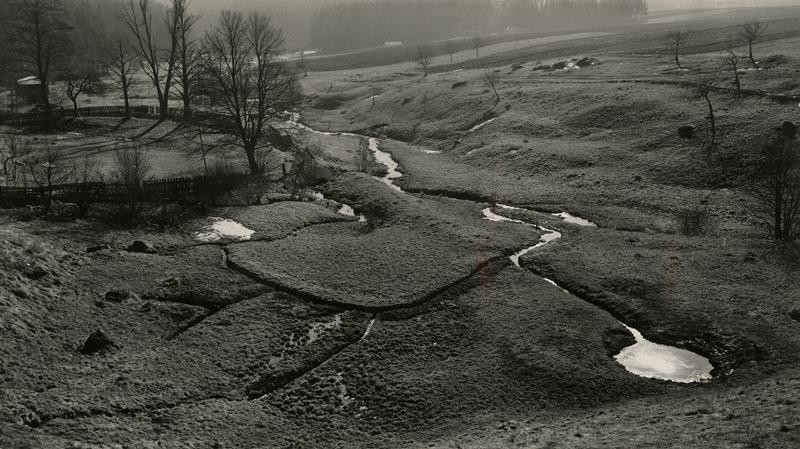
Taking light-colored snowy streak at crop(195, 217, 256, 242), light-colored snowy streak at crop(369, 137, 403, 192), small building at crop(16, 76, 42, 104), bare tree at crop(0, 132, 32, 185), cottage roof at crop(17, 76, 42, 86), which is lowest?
light-colored snowy streak at crop(195, 217, 256, 242)

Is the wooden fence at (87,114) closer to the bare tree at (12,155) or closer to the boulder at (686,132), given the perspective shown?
the bare tree at (12,155)

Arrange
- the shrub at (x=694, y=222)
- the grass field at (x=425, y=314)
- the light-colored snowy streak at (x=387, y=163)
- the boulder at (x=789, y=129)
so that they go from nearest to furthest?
the grass field at (x=425, y=314) < the shrub at (x=694, y=222) < the boulder at (x=789, y=129) < the light-colored snowy streak at (x=387, y=163)

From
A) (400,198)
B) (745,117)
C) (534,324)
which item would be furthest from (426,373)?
(745,117)

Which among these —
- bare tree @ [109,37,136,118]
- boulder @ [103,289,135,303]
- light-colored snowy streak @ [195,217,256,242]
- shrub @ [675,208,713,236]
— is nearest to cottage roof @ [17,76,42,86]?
bare tree @ [109,37,136,118]

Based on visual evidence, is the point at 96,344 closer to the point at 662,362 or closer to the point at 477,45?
the point at 662,362

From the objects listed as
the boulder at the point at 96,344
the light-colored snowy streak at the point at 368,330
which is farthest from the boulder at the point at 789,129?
the boulder at the point at 96,344

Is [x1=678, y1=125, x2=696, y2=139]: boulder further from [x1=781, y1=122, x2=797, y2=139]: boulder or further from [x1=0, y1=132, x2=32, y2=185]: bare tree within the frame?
Result: [x1=0, y1=132, x2=32, y2=185]: bare tree
